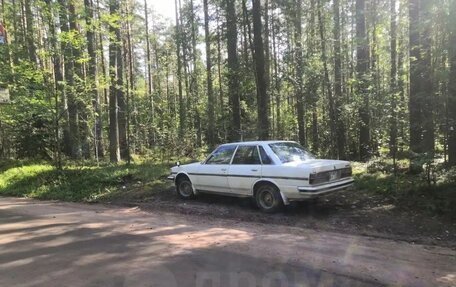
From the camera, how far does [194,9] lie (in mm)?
29500

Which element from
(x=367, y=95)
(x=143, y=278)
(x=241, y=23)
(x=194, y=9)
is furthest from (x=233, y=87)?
(x=143, y=278)

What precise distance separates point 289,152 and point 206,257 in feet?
14.2

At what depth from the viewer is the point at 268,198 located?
955cm

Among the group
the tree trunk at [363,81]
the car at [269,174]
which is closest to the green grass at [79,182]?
the car at [269,174]

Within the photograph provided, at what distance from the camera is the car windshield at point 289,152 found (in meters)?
9.55

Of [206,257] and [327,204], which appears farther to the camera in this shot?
[327,204]

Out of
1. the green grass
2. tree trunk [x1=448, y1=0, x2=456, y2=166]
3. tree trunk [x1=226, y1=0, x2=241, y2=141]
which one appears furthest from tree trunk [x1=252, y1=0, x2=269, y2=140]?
tree trunk [x1=448, y1=0, x2=456, y2=166]

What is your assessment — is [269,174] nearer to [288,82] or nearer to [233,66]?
[288,82]

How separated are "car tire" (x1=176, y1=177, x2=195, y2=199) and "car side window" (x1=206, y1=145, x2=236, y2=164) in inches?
38.6

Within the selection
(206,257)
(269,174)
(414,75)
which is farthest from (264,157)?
(414,75)

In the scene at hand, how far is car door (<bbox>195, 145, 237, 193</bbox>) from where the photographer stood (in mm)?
10453

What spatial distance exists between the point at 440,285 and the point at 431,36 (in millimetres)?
6547

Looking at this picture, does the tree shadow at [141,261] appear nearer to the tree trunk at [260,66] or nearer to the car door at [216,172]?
the car door at [216,172]

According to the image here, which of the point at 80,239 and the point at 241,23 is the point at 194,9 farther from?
the point at 80,239
